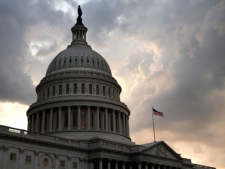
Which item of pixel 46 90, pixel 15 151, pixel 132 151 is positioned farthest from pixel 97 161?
pixel 46 90

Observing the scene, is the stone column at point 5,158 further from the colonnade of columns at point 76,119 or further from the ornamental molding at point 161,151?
the ornamental molding at point 161,151

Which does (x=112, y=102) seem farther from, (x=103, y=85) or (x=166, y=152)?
(x=166, y=152)

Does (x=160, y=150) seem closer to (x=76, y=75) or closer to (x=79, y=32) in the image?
(x=76, y=75)

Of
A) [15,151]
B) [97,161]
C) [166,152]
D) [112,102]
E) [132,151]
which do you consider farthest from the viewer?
[112,102]

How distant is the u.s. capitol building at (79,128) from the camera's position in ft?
209

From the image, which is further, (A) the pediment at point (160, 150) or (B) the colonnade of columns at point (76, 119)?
(B) the colonnade of columns at point (76, 119)

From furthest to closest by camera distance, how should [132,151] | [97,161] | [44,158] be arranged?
[132,151]
[97,161]
[44,158]

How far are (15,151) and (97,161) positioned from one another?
17.6 m

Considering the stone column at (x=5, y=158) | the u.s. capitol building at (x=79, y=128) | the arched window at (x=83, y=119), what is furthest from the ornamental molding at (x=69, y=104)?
the stone column at (x=5, y=158)

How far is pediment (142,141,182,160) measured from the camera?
78.4m

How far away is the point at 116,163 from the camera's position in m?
73.8

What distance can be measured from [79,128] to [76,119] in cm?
300

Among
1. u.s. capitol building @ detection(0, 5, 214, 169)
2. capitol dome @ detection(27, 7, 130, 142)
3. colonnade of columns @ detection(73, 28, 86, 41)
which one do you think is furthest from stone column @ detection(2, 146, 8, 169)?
colonnade of columns @ detection(73, 28, 86, 41)

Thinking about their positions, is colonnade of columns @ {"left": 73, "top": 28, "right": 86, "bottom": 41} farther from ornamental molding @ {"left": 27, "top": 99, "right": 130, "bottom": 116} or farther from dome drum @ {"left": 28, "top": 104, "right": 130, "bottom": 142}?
dome drum @ {"left": 28, "top": 104, "right": 130, "bottom": 142}
